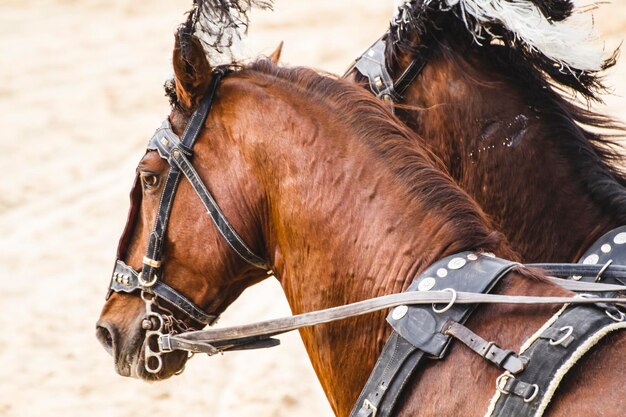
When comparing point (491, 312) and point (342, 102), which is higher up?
point (342, 102)

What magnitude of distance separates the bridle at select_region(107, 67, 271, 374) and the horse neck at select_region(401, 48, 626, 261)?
100 centimetres

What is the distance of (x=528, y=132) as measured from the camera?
3516mm

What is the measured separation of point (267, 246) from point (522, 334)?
2.83ft

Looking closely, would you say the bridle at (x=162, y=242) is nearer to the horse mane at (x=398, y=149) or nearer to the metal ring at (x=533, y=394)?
the horse mane at (x=398, y=149)

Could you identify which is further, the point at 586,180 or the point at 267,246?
→ the point at 586,180

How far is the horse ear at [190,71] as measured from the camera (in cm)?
277

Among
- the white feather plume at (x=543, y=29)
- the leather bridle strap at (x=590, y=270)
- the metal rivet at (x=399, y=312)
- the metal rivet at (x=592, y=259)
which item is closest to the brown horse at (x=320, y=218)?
the metal rivet at (x=399, y=312)

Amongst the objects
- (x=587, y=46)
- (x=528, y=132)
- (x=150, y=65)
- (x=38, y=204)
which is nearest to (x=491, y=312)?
(x=528, y=132)

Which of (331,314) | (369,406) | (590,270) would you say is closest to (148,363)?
(331,314)

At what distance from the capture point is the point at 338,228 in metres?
2.66

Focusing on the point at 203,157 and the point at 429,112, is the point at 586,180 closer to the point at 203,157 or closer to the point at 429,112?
the point at 429,112

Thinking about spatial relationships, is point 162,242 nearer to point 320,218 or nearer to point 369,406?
point 320,218

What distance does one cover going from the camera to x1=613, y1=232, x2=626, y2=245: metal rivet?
10.4 ft

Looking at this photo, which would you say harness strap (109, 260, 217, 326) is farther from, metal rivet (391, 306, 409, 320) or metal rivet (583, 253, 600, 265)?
metal rivet (583, 253, 600, 265)
